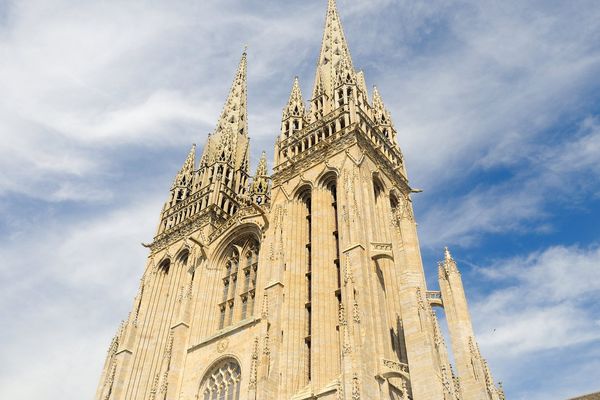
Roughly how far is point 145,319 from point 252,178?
1283 centimetres

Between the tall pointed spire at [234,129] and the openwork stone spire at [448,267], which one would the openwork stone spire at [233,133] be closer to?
the tall pointed spire at [234,129]

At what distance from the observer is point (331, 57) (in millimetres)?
40031

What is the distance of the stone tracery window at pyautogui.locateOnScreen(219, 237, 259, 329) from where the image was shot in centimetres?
3061

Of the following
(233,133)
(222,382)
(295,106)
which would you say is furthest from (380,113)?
(222,382)

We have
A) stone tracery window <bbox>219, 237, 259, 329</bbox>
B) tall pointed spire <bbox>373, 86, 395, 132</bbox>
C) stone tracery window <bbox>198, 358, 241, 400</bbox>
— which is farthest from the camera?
tall pointed spire <bbox>373, 86, 395, 132</bbox>

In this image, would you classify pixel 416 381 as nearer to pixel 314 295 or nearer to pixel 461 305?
pixel 461 305

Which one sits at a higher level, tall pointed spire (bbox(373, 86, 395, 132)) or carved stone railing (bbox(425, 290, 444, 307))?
tall pointed spire (bbox(373, 86, 395, 132))

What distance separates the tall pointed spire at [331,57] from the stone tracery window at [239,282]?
439 inches

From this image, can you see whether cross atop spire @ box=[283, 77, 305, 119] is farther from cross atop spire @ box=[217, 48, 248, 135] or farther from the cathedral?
cross atop spire @ box=[217, 48, 248, 135]

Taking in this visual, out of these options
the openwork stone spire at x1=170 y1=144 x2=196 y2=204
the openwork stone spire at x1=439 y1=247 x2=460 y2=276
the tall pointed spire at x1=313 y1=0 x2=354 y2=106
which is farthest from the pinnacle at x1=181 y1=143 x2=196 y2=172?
the openwork stone spire at x1=439 y1=247 x2=460 y2=276

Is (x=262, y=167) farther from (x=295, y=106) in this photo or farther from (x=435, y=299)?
(x=435, y=299)

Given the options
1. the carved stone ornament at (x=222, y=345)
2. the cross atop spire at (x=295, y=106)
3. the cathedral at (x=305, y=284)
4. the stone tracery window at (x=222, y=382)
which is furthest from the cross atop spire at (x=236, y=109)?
the stone tracery window at (x=222, y=382)

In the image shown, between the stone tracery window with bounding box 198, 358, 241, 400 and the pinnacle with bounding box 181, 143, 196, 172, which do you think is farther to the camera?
→ the pinnacle with bounding box 181, 143, 196, 172

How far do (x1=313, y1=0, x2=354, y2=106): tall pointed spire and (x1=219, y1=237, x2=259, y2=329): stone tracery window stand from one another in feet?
36.6
